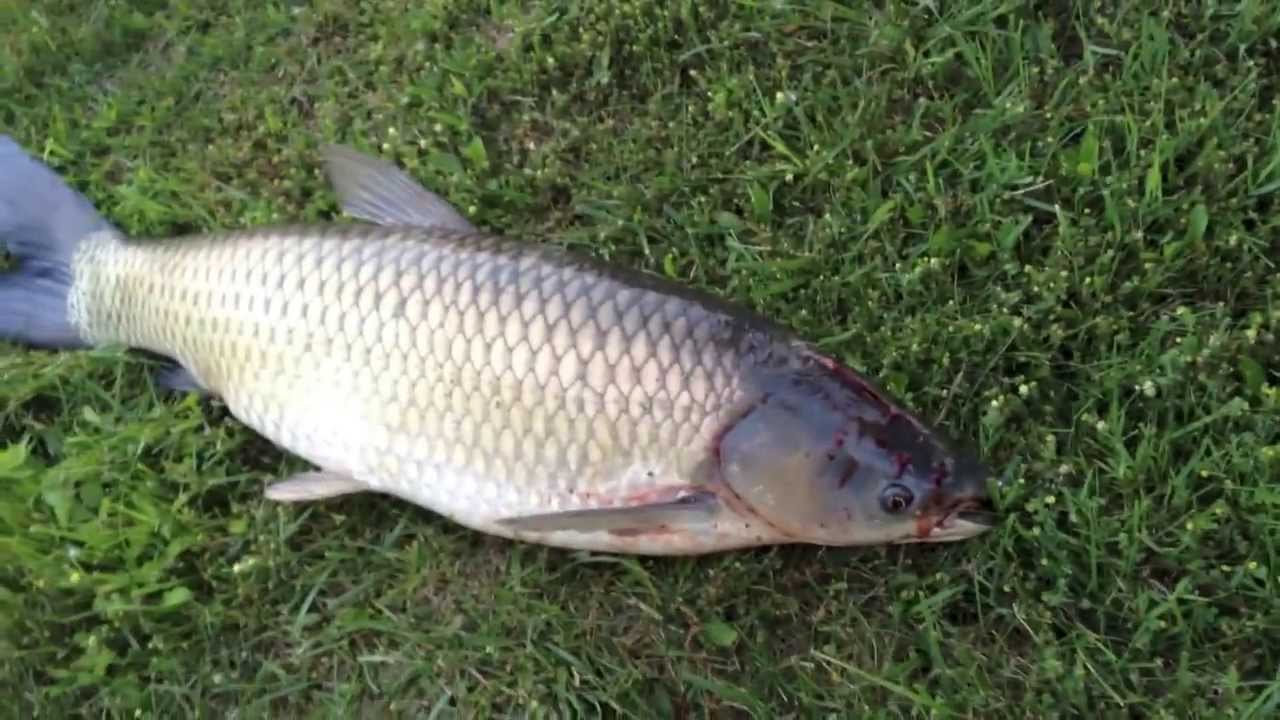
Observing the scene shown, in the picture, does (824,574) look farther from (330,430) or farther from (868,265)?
(330,430)

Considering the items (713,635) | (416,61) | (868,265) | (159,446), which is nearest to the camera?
(713,635)

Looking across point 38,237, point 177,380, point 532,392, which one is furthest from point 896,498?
point 38,237

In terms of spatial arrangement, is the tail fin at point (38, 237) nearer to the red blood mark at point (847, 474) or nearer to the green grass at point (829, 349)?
the green grass at point (829, 349)

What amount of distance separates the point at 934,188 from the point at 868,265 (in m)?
0.25

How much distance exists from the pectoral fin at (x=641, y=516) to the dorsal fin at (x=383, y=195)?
757 mm

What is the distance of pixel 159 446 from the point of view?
2.88 metres

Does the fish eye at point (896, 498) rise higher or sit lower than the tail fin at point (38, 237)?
lower

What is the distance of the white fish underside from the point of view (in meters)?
2.34

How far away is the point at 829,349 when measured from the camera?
2.67m

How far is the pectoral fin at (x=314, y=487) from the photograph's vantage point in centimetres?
264

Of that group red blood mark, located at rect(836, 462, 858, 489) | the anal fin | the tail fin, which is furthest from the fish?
the tail fin

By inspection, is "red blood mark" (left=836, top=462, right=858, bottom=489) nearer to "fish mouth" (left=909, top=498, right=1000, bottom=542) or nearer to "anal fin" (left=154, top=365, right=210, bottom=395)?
"fish mouth" (left=909, top=498, right=1000, bottom=542)

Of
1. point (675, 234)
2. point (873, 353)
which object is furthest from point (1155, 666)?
point (675, 234)

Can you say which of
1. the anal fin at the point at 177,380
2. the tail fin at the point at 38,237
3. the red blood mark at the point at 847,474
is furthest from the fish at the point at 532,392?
the tail fin at the point at 38,237
